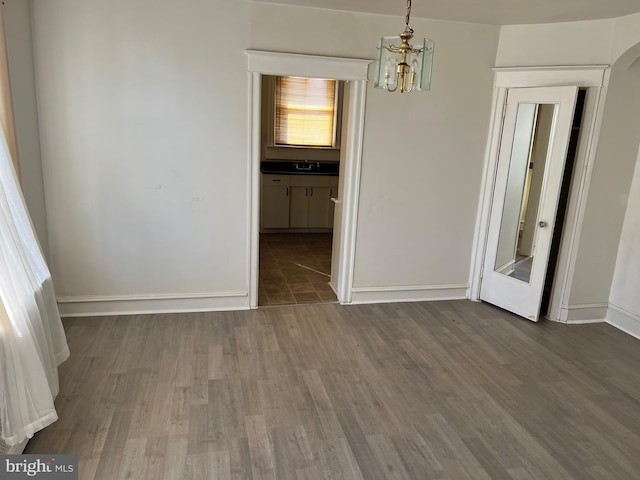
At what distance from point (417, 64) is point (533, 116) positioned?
223cm

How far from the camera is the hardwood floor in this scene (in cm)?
236

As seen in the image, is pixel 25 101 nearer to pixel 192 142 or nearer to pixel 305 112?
pixel 192 142

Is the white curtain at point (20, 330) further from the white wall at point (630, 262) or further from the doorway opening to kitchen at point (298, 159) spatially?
the white wall at point (630, 262)

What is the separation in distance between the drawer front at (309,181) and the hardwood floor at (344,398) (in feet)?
10.3

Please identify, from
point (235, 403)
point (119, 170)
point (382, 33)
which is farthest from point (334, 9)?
point (235, 403)

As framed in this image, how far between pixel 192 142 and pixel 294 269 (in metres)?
2.10

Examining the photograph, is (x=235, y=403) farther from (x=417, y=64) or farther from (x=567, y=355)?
(x=567, y=355)

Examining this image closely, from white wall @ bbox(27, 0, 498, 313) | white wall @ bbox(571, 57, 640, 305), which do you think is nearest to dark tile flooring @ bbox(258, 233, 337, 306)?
white wall @ bbox(27, 0, 498, 313)

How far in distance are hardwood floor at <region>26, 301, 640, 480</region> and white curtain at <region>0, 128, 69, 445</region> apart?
368 mm

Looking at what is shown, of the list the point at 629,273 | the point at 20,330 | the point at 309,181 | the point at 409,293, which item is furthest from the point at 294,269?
the point at 20,330

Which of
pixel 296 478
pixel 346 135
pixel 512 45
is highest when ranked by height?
pixel 512 45

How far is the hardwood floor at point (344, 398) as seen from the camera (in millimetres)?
2363

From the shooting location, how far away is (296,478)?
2.24 meters

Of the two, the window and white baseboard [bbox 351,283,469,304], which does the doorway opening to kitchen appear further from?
white baseboard [bbox 351,283,469,304]
